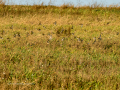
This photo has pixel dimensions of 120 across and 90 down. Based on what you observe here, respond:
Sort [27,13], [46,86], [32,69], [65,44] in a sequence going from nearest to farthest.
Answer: [46,86], [32,69], [65,44], [27,13]

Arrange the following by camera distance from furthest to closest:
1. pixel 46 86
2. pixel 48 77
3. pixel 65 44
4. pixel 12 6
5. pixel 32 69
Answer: pixel 12 6
pixel 65 44
pixel 32 69
pixel 48 77
pixel 46 86

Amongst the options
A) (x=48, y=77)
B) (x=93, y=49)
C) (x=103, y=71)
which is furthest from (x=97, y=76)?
(x=93, y=49)

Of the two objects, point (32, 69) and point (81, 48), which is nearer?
→ point (32, 69)

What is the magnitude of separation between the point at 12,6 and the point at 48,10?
2.78 m

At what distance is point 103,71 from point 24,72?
5.34 ft

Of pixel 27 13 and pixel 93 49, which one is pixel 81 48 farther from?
pixel 27 13

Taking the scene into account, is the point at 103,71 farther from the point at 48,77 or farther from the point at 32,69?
the point at 32,69

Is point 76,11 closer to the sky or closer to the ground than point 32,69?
closer to the sky

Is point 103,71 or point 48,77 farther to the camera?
point 103,71

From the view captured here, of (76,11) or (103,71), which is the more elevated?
(76,11)

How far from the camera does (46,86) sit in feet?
10.5

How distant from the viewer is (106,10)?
44.7ft

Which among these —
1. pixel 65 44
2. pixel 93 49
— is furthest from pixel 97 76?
pixel 65 44

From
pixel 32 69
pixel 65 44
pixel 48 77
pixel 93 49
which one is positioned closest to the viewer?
pixel 48 77
